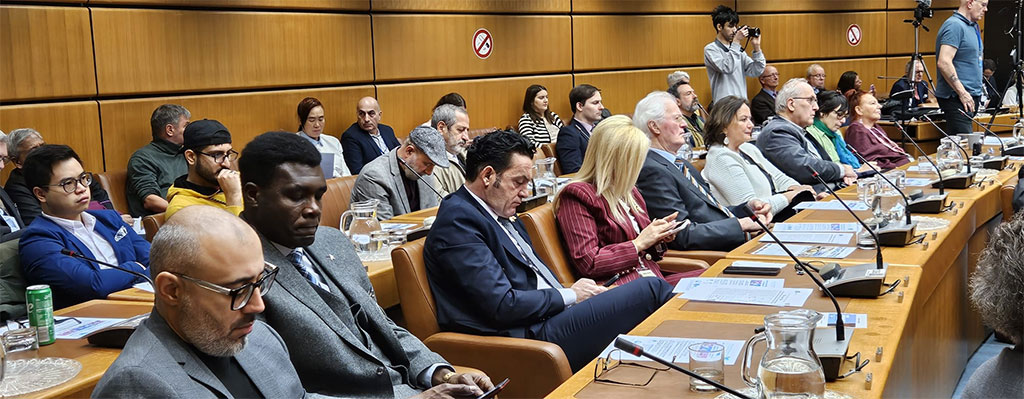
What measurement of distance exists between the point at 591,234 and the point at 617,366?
1.39 m

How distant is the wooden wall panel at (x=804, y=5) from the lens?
11117 mm

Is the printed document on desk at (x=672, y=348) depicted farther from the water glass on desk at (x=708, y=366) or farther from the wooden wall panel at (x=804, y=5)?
the wooden wall panel at (x=804, y=5)

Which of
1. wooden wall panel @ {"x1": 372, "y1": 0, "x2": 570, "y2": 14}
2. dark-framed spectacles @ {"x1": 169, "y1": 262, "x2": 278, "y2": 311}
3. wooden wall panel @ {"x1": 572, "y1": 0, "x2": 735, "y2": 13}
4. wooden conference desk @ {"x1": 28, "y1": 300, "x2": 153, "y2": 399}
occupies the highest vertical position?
wooden wall panel @ {"x1": 572, "y1": 0, "x2": 735, "y2": 13}

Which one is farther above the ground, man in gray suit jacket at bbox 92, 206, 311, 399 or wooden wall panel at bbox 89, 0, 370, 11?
wooden wall panel at bbox 89, 0, 370, 11

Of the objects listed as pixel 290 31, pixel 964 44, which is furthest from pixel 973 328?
pixel 290 31

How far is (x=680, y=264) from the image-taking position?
12.4ft

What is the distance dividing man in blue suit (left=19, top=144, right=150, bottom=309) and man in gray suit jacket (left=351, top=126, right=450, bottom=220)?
3.58 ft

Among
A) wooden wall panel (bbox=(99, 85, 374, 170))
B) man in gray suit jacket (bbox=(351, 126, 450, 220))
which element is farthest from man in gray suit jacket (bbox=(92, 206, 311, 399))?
wooden wall panel (bbox=(99, 85, 374, 170))

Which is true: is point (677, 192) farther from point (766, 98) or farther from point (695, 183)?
point (766, 98)

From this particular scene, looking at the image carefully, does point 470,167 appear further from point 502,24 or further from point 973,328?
point 502,24

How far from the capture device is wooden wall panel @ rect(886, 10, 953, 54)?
12.6 m

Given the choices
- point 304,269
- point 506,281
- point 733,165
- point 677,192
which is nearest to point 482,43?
point 733,165

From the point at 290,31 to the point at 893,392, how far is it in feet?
18.5

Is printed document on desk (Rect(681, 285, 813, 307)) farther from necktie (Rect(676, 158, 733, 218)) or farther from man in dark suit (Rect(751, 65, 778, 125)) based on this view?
man in dark suit (Rect(751, 65, 778, 125))
